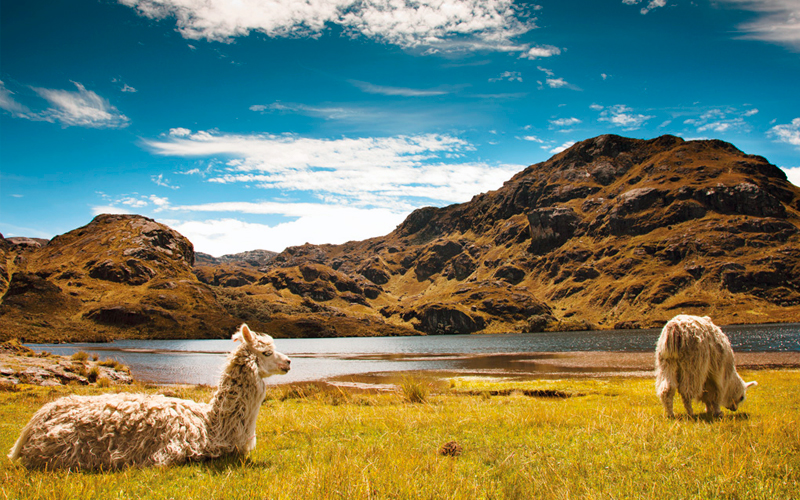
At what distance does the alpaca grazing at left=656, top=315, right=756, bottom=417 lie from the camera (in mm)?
10023

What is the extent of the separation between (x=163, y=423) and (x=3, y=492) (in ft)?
6.79

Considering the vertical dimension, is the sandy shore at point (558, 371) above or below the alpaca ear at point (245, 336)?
below

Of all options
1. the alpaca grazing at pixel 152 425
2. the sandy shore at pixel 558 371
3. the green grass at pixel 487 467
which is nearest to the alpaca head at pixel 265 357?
the alpaca grazing at pixel 152 425

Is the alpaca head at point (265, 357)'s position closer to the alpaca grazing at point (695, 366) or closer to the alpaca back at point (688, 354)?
the alpaca grazing at point (695, 366)

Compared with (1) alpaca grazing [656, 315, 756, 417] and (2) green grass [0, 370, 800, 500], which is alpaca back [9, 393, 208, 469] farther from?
(1) alpaca grazing [656, 315, 756, 417]

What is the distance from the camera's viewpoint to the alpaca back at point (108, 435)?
5.99 metres

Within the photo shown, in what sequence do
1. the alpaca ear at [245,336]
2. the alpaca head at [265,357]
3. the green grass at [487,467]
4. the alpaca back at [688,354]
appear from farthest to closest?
1. the alpaca back at [688,354]
2. the alpaca head at [265,357]
3. the alpaca ear at [245,336]
4. the green grass at [487,467]

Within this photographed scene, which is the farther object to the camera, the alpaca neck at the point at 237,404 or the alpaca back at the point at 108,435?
the alpaca neck at the point at 237,404

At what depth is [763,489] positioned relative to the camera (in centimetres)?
453

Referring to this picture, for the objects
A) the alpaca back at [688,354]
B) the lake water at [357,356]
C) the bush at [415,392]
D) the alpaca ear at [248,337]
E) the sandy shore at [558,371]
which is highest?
the alpaca ear at [248,337]

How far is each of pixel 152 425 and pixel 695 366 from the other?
11.9m

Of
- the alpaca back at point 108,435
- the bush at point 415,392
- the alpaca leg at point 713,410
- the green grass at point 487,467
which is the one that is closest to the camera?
the green grass at point 487,467

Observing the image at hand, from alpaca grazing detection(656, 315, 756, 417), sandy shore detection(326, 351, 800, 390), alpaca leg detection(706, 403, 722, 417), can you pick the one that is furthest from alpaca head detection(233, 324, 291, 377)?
sandy shore detection(326, 351, 800, 390)

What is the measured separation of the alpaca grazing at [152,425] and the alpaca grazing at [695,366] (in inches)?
377
